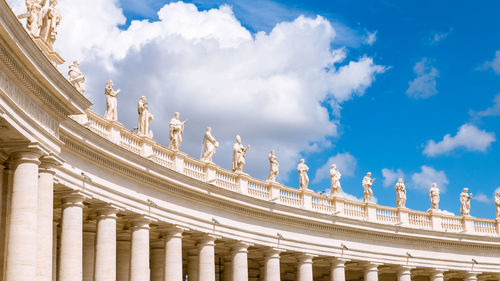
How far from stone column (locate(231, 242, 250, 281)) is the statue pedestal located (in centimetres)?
3021

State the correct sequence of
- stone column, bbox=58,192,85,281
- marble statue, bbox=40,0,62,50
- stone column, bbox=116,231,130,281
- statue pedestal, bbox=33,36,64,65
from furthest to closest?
stone column, bbox=116,231,130,281
stone column, bbox=58,192,85,281
marble statue, bbox=40,0,62,50
statue pedestal, bbox=33,36,64,65

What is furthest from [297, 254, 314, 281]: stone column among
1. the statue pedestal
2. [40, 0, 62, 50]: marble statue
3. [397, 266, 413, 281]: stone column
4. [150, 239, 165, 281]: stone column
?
[40, 0, 62, 50]: marble statue

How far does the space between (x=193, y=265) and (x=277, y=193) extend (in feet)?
37.1

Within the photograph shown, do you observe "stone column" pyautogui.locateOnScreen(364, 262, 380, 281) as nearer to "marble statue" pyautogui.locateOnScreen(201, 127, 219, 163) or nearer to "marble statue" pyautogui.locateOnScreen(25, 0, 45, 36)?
"marble statue" pyautogui.locateOnScreen(201, 127, 219, 163)

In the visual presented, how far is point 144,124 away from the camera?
72500mm

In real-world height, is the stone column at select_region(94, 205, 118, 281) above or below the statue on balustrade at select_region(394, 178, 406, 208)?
below

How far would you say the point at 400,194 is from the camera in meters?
98.9

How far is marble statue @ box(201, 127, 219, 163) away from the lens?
79.7 m

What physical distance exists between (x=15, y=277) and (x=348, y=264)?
54.9 meters

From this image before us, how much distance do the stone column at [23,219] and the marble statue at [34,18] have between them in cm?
1054

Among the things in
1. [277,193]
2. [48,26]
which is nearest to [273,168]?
[277,193]

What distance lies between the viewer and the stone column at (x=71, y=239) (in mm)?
57406

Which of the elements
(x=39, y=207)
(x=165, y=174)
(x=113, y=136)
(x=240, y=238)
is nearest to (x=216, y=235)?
(x=240, y=238)

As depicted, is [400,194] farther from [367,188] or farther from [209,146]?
[209,146]
